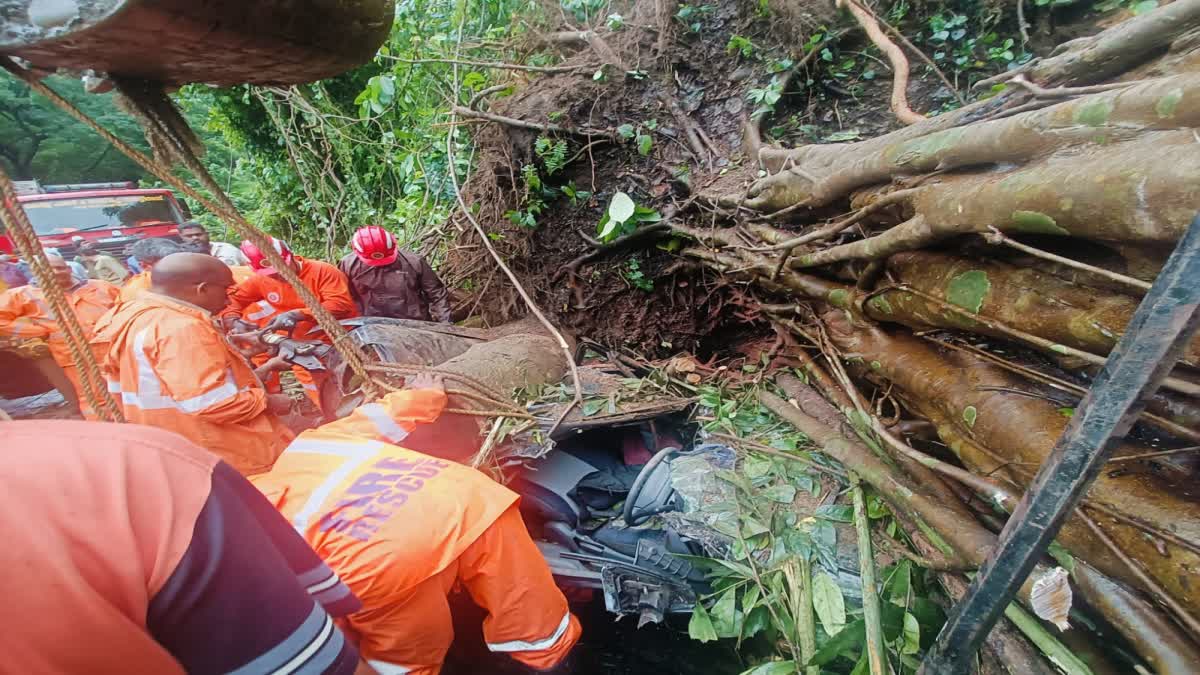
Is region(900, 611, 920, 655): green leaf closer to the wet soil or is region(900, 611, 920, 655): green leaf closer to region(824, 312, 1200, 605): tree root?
region(824, 312, 1200, 605): tree root

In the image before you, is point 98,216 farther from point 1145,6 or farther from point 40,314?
point 1145,6

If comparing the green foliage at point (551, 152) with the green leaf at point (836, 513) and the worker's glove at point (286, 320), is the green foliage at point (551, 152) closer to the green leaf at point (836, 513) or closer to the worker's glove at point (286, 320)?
the worker's glove at point (286, 320)

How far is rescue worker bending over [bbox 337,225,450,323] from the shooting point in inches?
162

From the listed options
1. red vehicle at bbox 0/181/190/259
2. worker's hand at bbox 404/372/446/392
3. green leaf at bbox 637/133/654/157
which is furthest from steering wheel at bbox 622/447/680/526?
red vehicle at bbox 0/181/190/259

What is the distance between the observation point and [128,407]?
7.87 ft

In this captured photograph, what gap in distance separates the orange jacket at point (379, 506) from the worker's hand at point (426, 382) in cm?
31

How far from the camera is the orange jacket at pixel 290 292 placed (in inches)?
157

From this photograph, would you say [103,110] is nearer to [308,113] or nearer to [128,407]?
[308,113]

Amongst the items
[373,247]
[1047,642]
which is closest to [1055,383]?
[1047,642]

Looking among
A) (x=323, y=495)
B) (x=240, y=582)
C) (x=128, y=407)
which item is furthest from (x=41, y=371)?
(x=240, y=582)

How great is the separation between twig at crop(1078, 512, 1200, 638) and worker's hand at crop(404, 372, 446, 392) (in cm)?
192

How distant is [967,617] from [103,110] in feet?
75.2

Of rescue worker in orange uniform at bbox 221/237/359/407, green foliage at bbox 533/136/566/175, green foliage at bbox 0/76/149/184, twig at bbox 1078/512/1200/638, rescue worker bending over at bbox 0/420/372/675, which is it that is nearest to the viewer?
rescue worker bending over at bbox 0/420/372/675

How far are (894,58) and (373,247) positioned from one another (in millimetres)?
3936
